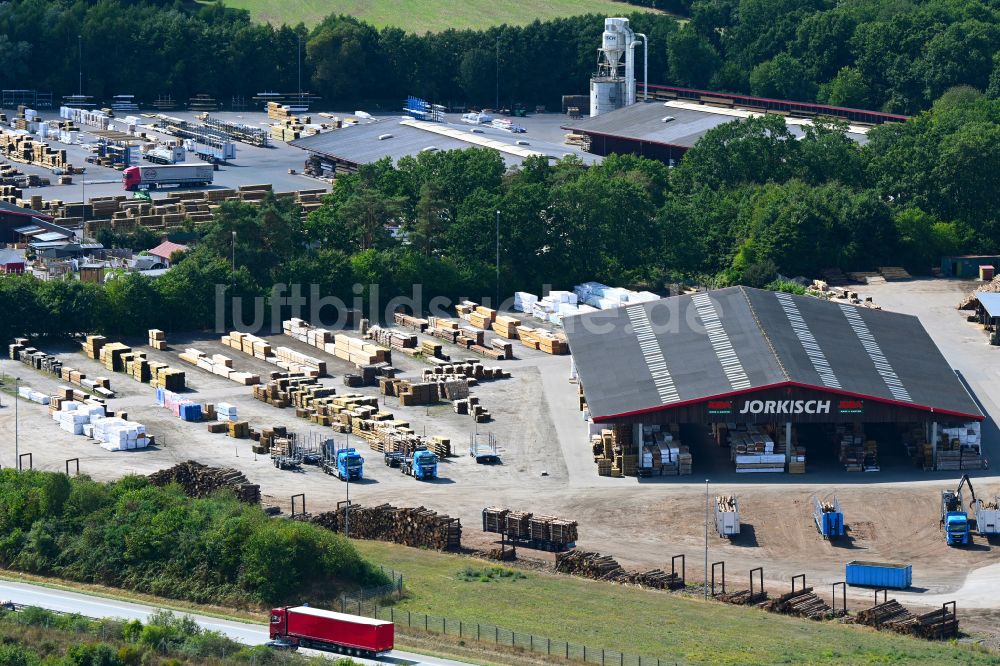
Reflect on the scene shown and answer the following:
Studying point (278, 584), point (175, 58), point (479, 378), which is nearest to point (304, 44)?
point (175, 58)

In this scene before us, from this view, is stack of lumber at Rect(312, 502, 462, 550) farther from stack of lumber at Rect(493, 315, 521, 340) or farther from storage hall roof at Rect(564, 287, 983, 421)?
stack of lumber at Rect(493, 315, 521, 340)

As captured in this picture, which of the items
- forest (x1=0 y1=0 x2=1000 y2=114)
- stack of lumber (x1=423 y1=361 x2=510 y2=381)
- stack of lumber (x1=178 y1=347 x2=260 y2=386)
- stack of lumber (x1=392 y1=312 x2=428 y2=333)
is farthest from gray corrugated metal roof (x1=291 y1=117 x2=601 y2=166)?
stack of lumber (x1=178 y1=347 x2=260 y2=386)

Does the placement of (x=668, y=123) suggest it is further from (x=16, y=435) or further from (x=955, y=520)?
(x=955, y=520)

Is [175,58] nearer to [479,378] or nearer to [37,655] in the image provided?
[479,378]

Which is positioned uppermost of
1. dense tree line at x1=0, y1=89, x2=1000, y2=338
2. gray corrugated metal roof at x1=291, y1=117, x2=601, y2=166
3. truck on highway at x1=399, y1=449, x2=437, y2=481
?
gray corrugated metal roof at x1=291, y1=117, x2=601, y2=166

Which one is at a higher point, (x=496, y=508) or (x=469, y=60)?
(x=469, y=60)

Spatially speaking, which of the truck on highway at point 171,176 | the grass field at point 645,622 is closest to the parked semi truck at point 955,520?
the grass field at point 645,622
